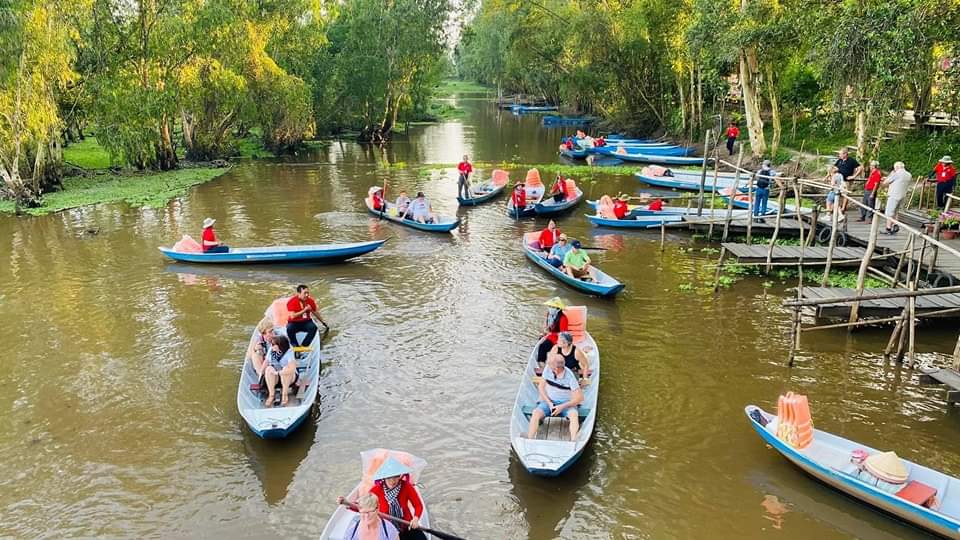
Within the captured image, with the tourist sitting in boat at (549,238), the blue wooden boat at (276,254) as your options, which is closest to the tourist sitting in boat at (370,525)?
the blue wooden boat at (276,254)

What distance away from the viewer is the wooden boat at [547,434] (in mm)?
8578

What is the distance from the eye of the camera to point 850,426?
10273mm

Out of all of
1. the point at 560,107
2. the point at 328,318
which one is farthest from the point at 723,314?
the point at 560,107

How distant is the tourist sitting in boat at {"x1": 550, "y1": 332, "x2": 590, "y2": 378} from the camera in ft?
34.7

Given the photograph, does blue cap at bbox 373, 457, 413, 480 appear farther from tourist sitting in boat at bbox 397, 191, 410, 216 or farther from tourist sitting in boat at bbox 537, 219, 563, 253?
tourist sitting in boat at bbox 397, 191, 410, 216

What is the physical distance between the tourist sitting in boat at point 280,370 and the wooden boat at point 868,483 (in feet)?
22.1

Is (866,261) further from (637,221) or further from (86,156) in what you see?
(86,156)

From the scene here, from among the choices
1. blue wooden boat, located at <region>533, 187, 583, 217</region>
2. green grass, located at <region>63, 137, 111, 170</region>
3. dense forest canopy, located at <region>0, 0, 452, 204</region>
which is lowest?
blue wooden boat, located at <region>533, 187, 583, 217</region>

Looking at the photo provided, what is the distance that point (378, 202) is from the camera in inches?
928

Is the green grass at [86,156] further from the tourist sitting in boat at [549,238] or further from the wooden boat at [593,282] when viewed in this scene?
the wooden boat at [593,282]

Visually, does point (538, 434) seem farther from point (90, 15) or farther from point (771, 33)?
point (90, 15)

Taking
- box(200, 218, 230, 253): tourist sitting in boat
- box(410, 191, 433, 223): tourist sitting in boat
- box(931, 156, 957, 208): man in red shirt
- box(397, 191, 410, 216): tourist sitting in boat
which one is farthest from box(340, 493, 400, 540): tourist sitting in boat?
box(931, 156, 957, 208): man in red shirt

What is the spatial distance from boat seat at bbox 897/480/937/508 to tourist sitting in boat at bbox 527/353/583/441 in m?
3.89

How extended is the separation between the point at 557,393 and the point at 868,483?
3.96 m
